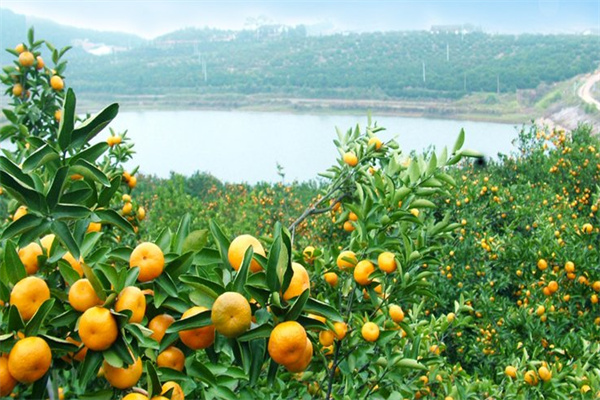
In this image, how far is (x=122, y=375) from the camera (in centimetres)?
71

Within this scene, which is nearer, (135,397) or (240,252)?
(135,397)

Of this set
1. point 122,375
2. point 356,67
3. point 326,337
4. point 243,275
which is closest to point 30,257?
point 122,375

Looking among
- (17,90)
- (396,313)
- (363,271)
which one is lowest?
(396,313)

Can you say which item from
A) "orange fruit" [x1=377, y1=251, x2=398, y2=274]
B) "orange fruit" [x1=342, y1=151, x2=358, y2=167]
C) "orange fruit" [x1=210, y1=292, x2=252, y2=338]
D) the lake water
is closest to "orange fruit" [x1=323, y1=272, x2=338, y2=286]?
"orange fruit" [x1=377, y1=251, x2=398, y2=274]

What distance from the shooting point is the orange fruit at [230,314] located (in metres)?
0.68

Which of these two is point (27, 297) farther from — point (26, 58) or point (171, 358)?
point (26, 58)

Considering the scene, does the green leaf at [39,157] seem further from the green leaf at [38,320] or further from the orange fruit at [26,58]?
the orange fruit at [26,58]

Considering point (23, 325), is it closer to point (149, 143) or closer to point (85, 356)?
point (85, 356)

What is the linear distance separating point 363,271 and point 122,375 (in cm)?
64

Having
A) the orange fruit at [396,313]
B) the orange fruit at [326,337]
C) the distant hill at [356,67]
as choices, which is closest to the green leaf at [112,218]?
the orange fruit at [326,337]

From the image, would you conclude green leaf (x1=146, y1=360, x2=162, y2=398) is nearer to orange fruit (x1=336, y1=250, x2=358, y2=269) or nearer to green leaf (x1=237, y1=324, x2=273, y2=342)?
green leaf (x1=237, y1=324, x2=273, y2=342)

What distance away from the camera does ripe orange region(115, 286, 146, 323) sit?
69 cm

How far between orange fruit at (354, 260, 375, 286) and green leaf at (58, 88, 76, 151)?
714 mm

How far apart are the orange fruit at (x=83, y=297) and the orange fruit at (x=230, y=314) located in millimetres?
171
